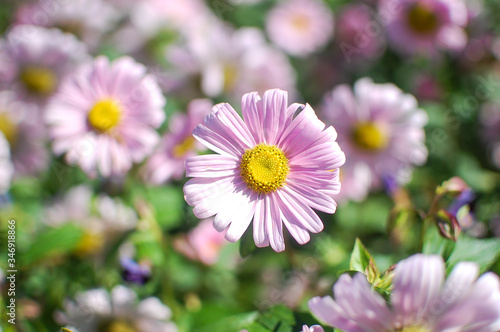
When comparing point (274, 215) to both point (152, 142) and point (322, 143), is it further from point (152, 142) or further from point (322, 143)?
point (152, 142)

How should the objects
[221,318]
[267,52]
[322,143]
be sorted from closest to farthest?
[322,143] → [221,318] → [267,52]

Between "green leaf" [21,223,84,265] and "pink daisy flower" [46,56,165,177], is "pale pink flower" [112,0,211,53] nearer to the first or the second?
"pink daisy flower" [46,56,165,177]

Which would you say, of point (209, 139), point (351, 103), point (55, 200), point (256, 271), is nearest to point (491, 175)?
point (351, 103)

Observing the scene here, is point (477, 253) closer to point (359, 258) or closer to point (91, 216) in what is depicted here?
point (359, 258)

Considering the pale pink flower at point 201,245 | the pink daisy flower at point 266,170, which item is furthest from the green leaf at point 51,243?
the pink daisy flower at point 266,170

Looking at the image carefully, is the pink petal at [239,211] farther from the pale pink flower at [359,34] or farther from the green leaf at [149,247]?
the pale pink flower at [359,34]

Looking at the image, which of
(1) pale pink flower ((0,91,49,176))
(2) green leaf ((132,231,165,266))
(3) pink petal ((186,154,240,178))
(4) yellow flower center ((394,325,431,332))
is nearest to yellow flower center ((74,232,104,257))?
(2) green leaf ((132,231,165,266))
